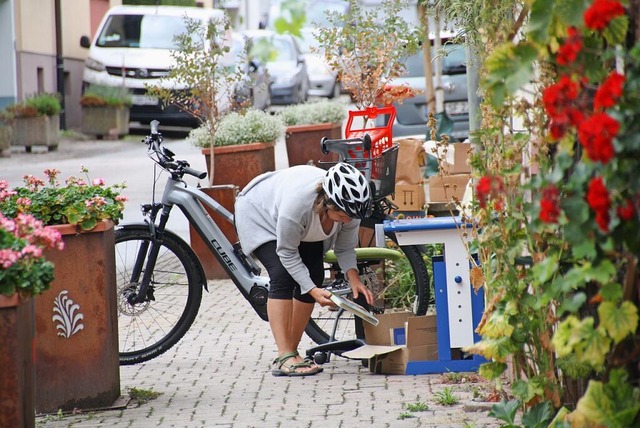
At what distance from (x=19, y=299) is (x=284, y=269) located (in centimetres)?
231

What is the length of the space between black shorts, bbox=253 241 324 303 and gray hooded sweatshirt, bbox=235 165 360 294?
6cm

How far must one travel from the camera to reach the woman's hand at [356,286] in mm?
6723

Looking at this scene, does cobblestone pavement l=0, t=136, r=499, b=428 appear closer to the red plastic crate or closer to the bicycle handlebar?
the bicycle handlebar

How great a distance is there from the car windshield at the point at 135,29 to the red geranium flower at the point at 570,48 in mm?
19560

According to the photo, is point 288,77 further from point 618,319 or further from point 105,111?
point 618,319

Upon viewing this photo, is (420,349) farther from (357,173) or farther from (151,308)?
(151,308)

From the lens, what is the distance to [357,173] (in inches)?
245

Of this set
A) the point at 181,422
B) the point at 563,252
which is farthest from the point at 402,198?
the point at 563,252

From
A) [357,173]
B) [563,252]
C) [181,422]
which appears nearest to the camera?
[563,252]

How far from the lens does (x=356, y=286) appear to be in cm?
673

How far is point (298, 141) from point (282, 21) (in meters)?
11.8

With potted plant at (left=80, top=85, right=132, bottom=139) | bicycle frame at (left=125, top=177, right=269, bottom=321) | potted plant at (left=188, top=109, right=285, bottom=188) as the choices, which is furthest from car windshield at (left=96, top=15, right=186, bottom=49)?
bicycle frame at (left=125, top=177, right=269, bottom=321)

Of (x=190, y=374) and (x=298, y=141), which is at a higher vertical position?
(x=298, y=141)

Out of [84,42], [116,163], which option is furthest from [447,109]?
[84,42]
